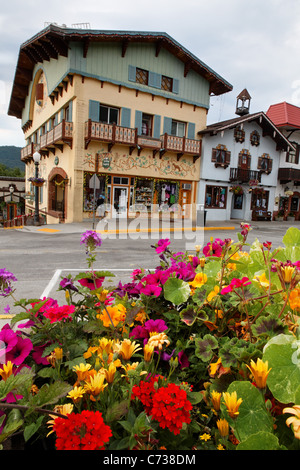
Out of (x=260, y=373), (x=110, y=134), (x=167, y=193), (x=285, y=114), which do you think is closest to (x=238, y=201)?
(x=167, y=193)

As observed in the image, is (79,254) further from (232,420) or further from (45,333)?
(232,420)

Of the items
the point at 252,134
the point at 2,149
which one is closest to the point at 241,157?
the point at 252,134

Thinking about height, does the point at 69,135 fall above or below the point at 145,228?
above

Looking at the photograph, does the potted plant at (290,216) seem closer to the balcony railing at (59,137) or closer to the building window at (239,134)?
the building window at (239,134)

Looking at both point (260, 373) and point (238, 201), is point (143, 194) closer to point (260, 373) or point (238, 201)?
point (238, 201)

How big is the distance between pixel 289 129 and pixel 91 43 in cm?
1861

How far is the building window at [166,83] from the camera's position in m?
19.9

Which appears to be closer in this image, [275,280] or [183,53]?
[275,280]

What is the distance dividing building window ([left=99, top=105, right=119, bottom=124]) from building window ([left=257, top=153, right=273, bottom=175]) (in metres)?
12.5

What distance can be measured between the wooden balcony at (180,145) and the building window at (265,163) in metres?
6.46

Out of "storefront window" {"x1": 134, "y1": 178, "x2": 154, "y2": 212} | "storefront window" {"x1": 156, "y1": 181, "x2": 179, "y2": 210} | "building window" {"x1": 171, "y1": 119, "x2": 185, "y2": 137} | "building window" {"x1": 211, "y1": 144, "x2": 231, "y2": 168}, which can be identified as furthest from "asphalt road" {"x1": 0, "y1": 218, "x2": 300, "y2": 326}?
"building window" {"x1": 211, "y1": 144, "x2": 231, "y2": 168}

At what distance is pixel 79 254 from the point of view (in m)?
8.98

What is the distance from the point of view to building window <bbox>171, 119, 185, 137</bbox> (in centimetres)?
2092

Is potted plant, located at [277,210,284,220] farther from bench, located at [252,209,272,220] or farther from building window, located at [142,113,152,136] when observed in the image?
building window, located at [142,113,152,136]
